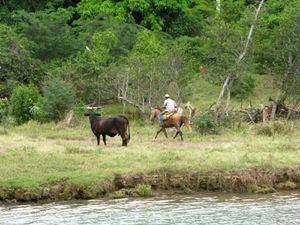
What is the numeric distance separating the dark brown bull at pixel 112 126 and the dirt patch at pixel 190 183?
14.4 ft

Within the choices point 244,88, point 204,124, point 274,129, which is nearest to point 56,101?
point 204,124

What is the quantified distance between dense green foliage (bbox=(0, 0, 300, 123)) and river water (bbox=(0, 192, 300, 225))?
1364 centimetres

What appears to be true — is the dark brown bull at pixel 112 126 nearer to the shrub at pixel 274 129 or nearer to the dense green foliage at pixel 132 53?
the shrub at pixel 274 129

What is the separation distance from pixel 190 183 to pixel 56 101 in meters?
13.1

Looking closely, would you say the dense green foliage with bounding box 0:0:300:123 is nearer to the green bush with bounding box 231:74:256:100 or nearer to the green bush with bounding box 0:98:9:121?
the green bush with bounding box 231:74:256:100

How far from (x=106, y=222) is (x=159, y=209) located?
5.41 ft

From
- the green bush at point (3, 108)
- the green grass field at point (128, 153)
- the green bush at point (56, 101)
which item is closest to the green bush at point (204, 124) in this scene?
the green grass field at point (128, 153)

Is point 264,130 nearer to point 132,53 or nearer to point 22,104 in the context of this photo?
point 22,104

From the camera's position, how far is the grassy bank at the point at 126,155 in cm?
1675

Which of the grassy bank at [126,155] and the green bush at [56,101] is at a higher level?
the green bush at [56,101]

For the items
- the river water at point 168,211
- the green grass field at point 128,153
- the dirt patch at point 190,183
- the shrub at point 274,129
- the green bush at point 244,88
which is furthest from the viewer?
the green bush at point 244,88

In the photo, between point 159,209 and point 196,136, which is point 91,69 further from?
point 159,209

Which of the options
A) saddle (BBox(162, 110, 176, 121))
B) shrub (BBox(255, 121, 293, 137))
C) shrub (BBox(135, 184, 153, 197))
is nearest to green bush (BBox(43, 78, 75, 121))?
saddle (BBox(162, 110, 176, 121))

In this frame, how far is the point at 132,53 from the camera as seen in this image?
35.2 m
